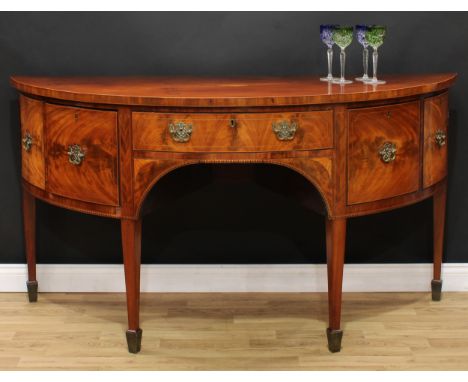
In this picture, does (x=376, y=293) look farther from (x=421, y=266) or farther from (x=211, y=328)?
(x=211, y=328)

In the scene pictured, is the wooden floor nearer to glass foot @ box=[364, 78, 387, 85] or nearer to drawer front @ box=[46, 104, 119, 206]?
drawer front @ box=[46, 104, 119, 206]

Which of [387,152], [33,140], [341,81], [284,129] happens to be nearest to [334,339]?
[387,152]

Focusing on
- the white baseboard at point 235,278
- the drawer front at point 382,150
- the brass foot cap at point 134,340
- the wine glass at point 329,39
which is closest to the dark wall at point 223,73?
the white baseboard at point 235,278

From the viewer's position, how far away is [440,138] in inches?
135

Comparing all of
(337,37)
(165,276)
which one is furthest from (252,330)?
(337,37)

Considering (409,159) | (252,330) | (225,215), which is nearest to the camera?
(409,159)

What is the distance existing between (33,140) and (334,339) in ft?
3.98

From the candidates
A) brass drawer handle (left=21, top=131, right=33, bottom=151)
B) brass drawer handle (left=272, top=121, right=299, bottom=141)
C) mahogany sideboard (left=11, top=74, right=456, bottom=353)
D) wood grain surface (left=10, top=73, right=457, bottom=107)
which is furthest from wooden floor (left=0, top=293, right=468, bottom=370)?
wood grain surface (left=10, top=73, right=457, bottom=107)

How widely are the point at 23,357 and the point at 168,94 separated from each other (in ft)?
3.29

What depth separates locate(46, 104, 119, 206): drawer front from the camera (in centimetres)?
316

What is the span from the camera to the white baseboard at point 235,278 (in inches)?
154

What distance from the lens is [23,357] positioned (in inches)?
130

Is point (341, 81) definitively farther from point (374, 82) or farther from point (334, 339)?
point (334, 339)

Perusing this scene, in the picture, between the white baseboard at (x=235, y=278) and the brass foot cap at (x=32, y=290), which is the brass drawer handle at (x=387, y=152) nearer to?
the white baseboard at (x=235, y=278)
